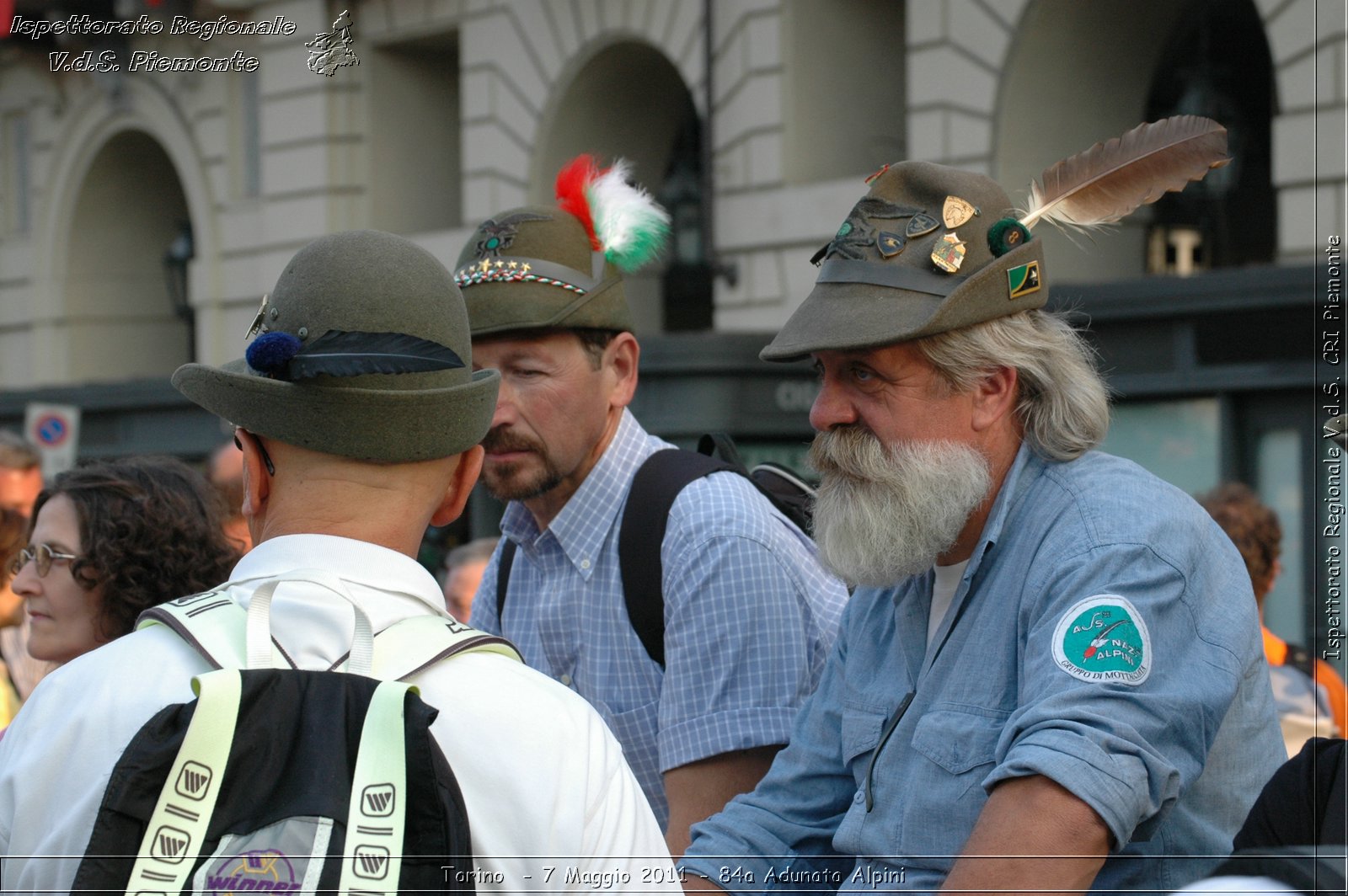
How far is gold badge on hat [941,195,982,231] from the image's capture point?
252cm

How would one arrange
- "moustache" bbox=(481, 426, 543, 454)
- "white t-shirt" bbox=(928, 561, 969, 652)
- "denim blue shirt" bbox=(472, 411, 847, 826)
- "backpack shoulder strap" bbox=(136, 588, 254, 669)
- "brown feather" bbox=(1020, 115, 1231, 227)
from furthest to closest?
1. "moustache" bbox=(481, 426, 543, 454)
2. "denim blue shirt" bbox=(472, 411, 847, 826)
3. "brown feather" bbox=(1020, 115, 1231, 227)
4. "white t-shirt" bbox=(928, 561, 969, 652)
5. "backpack shoulder strap" bbox=(136, 588, 254, 669)

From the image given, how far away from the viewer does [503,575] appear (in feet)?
11.7

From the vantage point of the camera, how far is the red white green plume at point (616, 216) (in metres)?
3.58

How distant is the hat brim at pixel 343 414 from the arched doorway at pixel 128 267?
15104mm

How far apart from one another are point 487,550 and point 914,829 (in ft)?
13.9

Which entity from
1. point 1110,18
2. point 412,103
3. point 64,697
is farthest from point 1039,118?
Answer: point 64,697

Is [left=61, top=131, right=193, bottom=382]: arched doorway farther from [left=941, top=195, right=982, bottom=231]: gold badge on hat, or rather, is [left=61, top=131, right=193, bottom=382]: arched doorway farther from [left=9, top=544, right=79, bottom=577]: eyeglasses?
[left=941, top=195, right=982, bottom=231]: gold badge on hat

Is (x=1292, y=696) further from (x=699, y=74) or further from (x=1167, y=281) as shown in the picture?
(x=699, y=74)

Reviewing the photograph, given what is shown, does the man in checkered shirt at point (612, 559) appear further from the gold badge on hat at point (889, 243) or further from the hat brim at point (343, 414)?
the hat brim at point (343, 414)

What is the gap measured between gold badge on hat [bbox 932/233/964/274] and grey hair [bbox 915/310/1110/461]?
0.11 m

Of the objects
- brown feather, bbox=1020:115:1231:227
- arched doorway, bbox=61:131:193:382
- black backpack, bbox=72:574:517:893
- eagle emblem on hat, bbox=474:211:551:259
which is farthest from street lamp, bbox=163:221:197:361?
black backpack, bbox=72:574:517:893

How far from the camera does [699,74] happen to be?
39.3ft

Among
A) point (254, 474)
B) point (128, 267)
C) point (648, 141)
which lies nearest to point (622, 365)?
point (254, 474)

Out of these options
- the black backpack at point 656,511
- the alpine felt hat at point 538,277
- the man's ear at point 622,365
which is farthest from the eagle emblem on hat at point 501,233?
the black backpack at point 656,511
